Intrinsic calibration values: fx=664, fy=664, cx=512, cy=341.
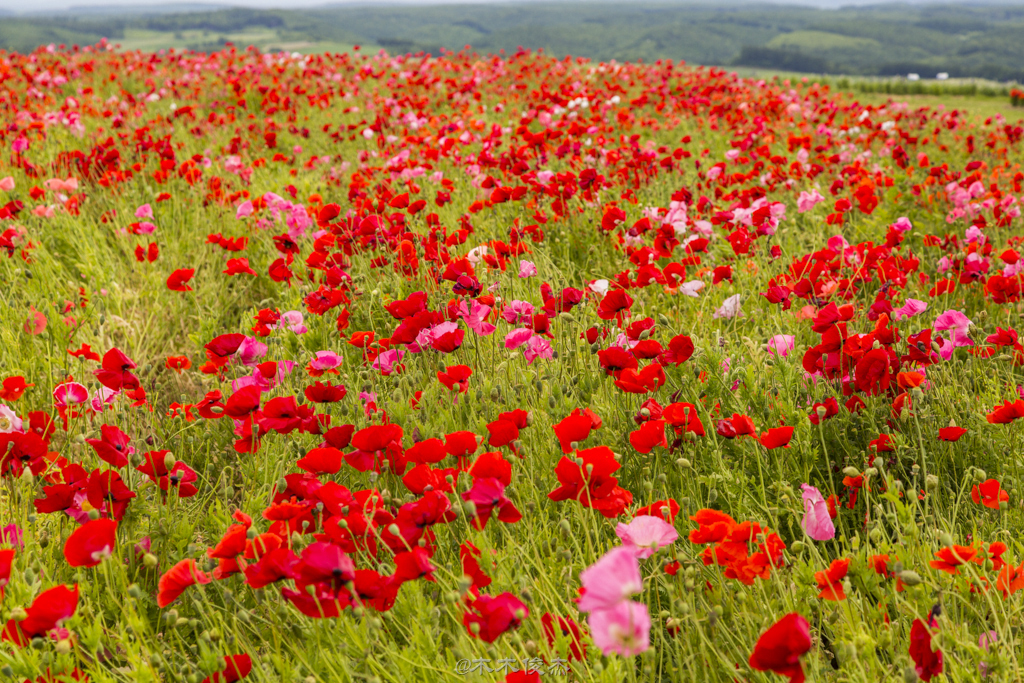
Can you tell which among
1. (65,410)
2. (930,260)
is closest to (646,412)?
(65,410)

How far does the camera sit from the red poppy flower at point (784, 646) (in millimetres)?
904

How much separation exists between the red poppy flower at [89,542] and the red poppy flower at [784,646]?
3.89 feet

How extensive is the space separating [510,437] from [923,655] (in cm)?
88

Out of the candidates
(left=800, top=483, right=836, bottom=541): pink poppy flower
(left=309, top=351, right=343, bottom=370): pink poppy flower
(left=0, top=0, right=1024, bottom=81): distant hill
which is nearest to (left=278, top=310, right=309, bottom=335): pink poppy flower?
(left=309, top=351, right=343, bottom=370): pink poppy flower

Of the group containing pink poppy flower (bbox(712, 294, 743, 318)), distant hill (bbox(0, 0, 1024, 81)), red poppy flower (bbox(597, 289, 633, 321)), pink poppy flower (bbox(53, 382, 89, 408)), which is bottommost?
pink poppy flower (bbox(53, 382, 89, 408))

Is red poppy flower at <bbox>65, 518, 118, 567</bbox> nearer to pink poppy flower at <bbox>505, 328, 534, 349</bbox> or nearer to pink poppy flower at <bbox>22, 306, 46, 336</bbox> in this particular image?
pink poppy flower at <bbox>505, 328, 534, 349</bbox>

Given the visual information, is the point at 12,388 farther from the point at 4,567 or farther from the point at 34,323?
the point at 4,567

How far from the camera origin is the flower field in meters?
1.30

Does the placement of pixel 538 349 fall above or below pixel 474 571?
above

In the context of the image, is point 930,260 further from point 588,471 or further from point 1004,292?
point 588,471

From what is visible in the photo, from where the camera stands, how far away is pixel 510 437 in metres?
1.54

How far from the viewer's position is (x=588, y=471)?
4.50 feet

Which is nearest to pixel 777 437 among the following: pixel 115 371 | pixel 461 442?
pixel 461 442

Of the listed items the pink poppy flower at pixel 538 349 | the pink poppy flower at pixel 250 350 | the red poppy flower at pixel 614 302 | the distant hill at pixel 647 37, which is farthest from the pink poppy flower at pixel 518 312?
the distant hill at pixel 647 37
